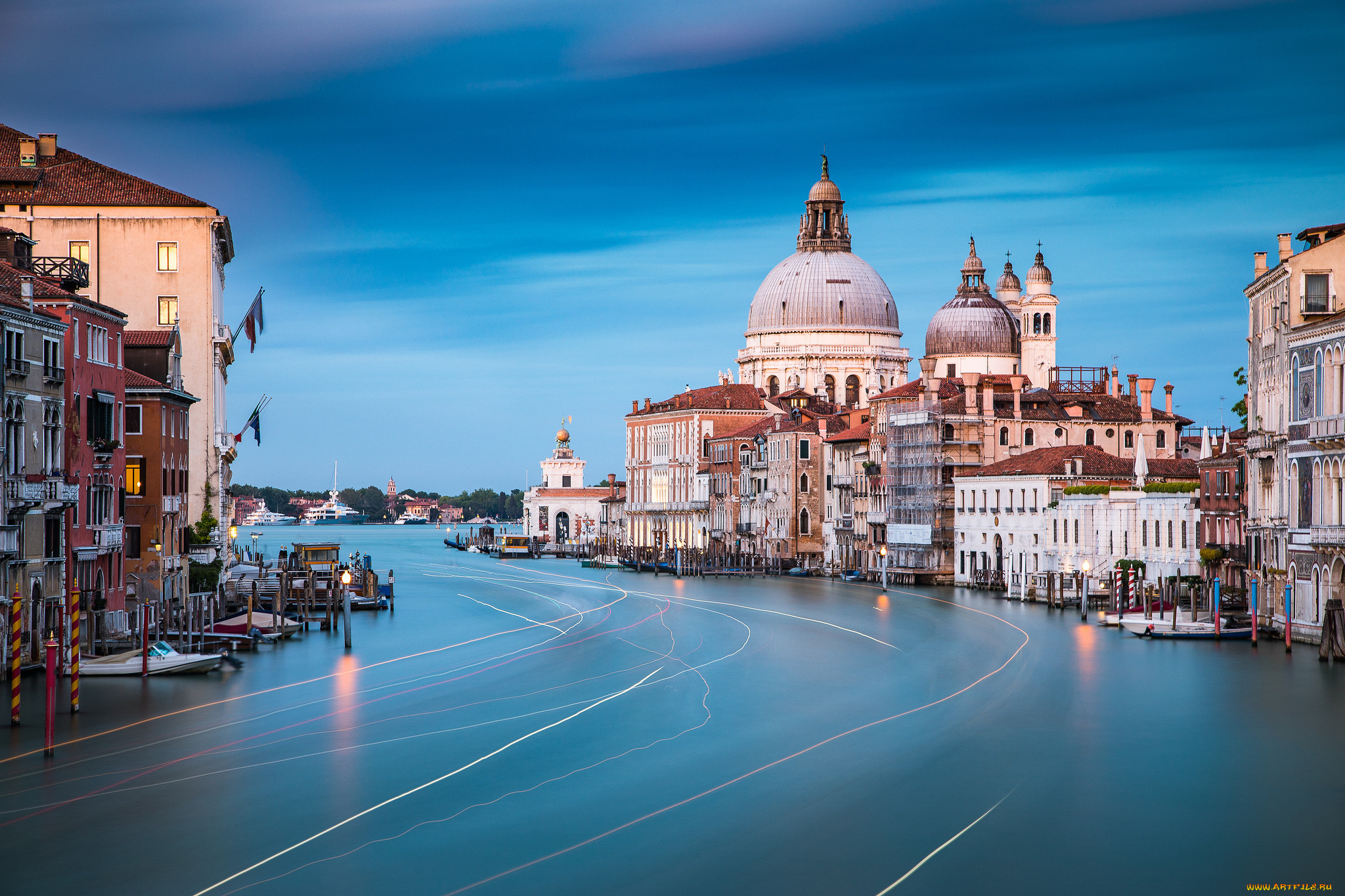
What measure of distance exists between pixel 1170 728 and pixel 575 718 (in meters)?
9.55

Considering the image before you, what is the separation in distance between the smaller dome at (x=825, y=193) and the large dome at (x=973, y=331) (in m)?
23.3

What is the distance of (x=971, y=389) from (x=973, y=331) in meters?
23.4

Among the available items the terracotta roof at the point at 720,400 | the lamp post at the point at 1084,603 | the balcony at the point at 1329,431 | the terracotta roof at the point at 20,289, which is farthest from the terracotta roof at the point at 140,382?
the terracotta roof at the point at 720,400

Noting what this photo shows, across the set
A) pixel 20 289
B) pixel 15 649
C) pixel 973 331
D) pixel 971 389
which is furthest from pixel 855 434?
pixel 15 649

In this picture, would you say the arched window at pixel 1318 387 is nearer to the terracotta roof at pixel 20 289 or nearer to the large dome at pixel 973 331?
the terracotta roof at pixel 20 289

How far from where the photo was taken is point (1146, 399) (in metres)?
75.2

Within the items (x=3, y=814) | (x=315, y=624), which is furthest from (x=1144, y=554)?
(x=3, y=814)

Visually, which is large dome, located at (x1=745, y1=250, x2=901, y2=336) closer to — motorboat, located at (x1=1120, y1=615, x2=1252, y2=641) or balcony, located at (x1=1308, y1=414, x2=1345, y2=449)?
motorboat, located at (x1=1120, y1=615, x2=1252, y2=641)

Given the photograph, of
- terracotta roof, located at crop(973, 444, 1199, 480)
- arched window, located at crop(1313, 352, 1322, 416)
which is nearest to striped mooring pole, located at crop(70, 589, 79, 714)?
A: arched window, located at crop(1313, 352, 1322, 416)

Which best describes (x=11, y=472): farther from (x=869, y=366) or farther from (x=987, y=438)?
(x=869, y=366)

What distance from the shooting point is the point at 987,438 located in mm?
72500

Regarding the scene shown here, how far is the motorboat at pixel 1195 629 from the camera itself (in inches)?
1610

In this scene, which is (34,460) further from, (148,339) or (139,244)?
(139,244)

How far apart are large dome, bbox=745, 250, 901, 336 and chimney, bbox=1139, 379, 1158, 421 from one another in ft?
132
